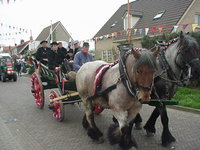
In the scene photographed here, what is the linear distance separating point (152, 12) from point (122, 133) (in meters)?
18.2

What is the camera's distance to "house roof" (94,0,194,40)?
53.0 feet

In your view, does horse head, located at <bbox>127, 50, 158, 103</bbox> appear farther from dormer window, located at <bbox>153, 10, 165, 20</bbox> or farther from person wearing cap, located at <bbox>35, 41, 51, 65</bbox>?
dormer window, located at <bbox>153, 10, 165, 20</bbox>

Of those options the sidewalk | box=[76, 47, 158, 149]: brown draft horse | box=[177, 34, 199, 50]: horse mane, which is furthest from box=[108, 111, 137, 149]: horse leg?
the sidewalk

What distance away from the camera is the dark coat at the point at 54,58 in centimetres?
629

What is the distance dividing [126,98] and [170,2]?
17821 mm

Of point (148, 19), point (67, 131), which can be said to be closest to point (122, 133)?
point (67, 131)

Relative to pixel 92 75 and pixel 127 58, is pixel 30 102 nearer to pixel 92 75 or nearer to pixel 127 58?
pixel 92 75

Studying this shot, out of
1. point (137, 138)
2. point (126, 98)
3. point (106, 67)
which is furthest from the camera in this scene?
point (137, 138)

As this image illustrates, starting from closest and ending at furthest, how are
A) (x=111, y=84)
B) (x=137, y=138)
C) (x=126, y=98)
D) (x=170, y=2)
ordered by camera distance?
1. (x=126, y=98)
2. (x=111, y=84)
3. (x=137, y=138)
4. (x=170, y=2)

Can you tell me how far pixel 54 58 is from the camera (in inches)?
254

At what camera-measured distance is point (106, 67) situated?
3.81m

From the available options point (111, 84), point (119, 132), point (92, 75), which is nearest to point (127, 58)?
point (111, 84)

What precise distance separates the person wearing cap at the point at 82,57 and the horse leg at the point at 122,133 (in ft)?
6.82

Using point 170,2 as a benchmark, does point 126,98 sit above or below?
below
